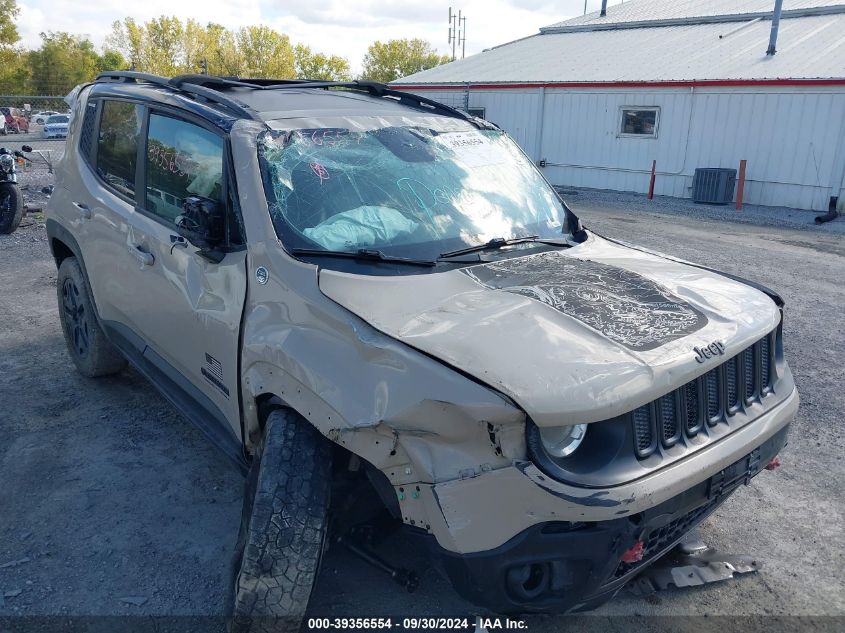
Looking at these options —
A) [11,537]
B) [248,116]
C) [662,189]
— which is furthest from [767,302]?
[662,189]

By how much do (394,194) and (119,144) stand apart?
6.50 ft

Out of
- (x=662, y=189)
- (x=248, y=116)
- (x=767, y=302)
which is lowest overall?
(x=662, y=189)

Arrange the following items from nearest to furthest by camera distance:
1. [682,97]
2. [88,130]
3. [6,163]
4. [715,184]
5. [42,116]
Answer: [88,130]
[6,163]
[715,184]
[682,97]
[42,116]

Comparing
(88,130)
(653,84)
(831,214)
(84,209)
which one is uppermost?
(653,84)

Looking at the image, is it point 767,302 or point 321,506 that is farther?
point 767,302

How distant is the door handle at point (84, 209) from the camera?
4281 mm

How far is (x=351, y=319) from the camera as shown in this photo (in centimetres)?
240

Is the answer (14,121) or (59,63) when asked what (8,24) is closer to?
(59,63)

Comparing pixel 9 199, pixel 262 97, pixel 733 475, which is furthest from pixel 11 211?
pixel 733 475

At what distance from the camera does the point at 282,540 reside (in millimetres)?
2396

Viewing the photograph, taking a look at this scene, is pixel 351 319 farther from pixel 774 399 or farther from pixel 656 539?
pixel 774 399

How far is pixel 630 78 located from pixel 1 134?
26.0m

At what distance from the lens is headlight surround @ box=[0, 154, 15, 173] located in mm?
9727

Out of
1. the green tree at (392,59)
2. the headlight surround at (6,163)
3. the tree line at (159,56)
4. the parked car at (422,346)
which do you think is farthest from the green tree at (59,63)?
the parked car at (422,346)
